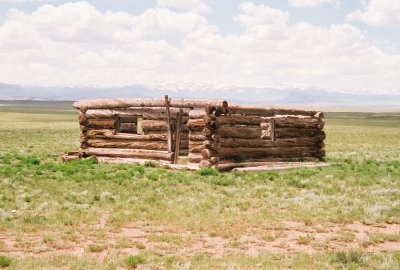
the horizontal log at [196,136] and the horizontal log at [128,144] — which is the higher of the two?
the horizontal log at [196,136]

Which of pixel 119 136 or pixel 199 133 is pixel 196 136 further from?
pixel 119 136

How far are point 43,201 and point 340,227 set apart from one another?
7.89 metres

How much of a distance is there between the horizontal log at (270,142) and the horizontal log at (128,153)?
2.79m

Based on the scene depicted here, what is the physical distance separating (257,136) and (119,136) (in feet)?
21.5

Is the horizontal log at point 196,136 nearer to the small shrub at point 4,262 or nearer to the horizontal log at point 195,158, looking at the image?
the horizontal log at point 195,158

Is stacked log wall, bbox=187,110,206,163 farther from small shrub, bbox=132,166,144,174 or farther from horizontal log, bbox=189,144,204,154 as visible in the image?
small shrub, bbox=132,166,144,174

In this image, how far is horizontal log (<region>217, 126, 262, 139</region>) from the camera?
70.7ft

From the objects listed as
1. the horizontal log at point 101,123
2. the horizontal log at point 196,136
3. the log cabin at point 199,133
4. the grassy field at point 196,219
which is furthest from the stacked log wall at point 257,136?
the horizontal log at point 101,123

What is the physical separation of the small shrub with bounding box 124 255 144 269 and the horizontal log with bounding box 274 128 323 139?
16.5 metres

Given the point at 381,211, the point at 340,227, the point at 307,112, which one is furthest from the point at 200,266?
the point at 307,112

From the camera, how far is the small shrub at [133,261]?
349 inches

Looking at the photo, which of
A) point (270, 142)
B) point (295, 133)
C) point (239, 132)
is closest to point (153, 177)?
point (239, 132)

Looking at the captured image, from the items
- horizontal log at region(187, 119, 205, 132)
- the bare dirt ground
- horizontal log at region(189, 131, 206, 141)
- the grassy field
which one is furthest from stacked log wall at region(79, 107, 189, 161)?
the bare dirt ground

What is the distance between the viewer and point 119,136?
24.9 metres
